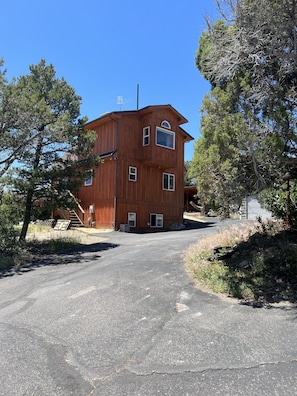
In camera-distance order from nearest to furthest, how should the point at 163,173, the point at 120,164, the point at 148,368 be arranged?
the point at 148,368 → the point at 120,164 → the point at 163,173

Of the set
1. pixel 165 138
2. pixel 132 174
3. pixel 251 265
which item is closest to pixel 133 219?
pixel 132 174

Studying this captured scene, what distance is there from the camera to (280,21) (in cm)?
609

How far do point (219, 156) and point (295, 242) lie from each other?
346 centimetres

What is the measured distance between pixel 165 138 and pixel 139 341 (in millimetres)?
18704

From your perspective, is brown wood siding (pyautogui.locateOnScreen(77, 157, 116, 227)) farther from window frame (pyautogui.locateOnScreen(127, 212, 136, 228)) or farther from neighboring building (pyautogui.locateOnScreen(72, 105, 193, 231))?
window frame (pyautogui.locateOnScreen(127, 212, 136, 228))

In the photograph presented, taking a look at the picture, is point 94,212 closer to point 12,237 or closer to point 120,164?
point 120,164

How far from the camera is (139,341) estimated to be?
4.19 metres

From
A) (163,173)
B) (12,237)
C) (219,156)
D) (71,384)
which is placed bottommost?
(71,384)

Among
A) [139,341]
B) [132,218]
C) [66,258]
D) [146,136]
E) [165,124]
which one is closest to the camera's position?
[139,341]

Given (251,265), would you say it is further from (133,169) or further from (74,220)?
(74,220)

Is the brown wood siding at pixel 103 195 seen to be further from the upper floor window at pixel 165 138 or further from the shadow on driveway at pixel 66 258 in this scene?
the shadow on driveway at pixel 66 258

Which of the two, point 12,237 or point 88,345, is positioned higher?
point 12,237

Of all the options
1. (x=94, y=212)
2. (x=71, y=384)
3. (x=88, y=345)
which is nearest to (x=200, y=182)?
(x=88, y=345)

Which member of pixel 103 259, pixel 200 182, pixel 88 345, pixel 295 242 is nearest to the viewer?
pixel 88 345
